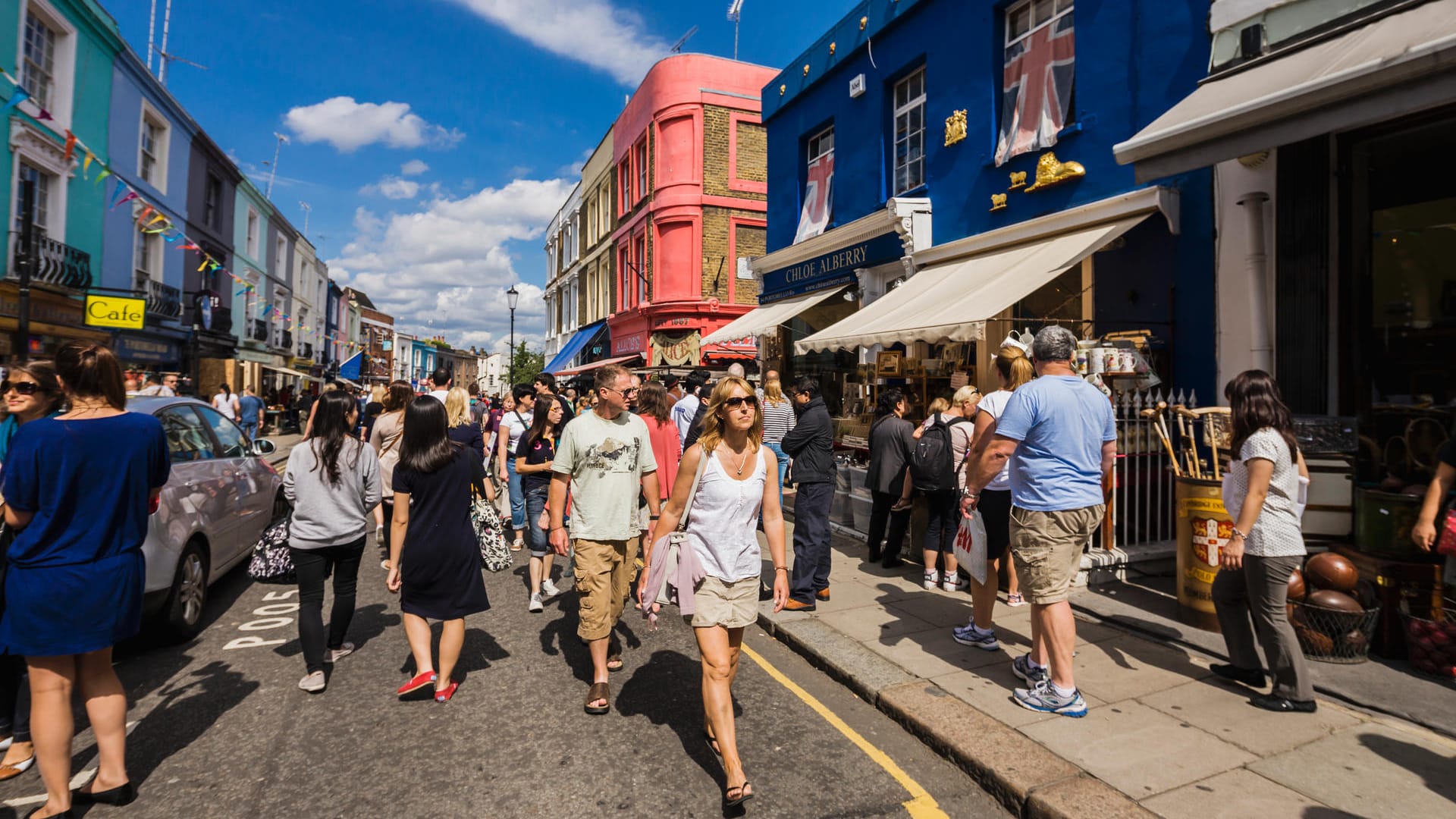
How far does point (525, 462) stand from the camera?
19.7ft

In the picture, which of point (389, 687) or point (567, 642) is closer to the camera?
point (389, 687)

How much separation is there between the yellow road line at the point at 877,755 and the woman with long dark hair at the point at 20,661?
12.0ft

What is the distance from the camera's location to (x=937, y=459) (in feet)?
19.8

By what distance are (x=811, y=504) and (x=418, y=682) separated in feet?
10.1

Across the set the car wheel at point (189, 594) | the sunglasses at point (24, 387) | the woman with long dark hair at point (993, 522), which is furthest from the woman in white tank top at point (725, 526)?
the car wheel at point (189, 594)

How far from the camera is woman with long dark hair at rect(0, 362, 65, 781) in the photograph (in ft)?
10.5

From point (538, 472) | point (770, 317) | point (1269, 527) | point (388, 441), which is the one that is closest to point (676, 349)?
point (770, 317)

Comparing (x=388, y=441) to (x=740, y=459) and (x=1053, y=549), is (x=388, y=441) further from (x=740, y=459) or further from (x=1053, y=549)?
(x=1053, y=549)

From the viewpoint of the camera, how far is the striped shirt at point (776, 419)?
814cm

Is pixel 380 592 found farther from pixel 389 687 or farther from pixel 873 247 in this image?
pixel 873 247

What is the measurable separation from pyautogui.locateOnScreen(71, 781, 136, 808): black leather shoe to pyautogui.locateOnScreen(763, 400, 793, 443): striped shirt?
6030 mm

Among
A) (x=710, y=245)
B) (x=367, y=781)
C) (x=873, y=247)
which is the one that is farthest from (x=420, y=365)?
(x=367, y=781)

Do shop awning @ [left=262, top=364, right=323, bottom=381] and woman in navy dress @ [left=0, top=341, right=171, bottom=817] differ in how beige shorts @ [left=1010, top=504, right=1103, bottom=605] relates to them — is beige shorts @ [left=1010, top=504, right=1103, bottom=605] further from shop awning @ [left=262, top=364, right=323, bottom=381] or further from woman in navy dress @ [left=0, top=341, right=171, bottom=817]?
shop awning @ [left=262, top=364, right=323, bottom=381]

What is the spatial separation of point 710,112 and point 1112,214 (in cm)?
1714
